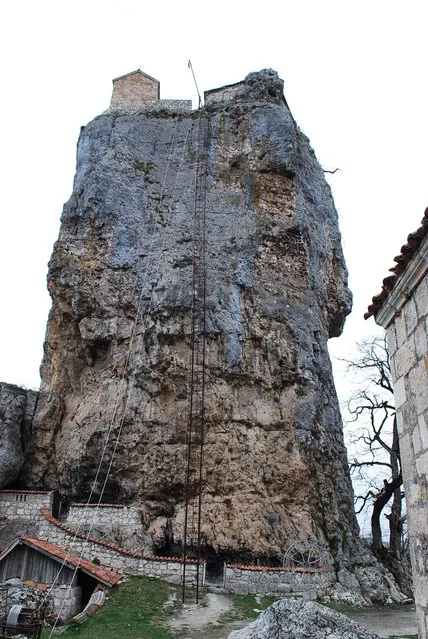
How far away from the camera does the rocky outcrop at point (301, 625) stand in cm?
738

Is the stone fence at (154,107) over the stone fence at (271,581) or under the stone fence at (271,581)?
over

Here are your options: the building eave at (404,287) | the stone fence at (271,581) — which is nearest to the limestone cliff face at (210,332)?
the stone fence at (271,581)

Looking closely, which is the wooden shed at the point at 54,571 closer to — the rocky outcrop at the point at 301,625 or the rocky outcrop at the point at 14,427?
the rocky outcrop at the point at 14,427

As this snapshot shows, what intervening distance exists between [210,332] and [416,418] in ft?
41.8

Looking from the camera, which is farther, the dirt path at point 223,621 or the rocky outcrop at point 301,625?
the dirt path at point 223,621

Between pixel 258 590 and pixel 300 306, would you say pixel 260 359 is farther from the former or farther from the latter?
pixel 258 590

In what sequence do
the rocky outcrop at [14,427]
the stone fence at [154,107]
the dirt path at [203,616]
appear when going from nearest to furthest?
the dirt path at [203,616], the rocky outcrop at [14,427], the stone fence at [154,107]

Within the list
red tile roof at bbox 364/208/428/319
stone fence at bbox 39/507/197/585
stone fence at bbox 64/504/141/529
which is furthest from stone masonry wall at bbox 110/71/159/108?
red tile roof at bbox 364/208/428/319

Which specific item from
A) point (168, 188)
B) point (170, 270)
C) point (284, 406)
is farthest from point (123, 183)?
point (284, 406)

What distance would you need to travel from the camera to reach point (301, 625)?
24.5 ft

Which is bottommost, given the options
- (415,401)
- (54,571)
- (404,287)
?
(54,571)

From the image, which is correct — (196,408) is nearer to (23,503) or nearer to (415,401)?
(23,503)

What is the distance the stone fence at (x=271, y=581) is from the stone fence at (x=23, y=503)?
6.18 m

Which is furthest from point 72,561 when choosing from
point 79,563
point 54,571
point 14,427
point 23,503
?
point 14,427
